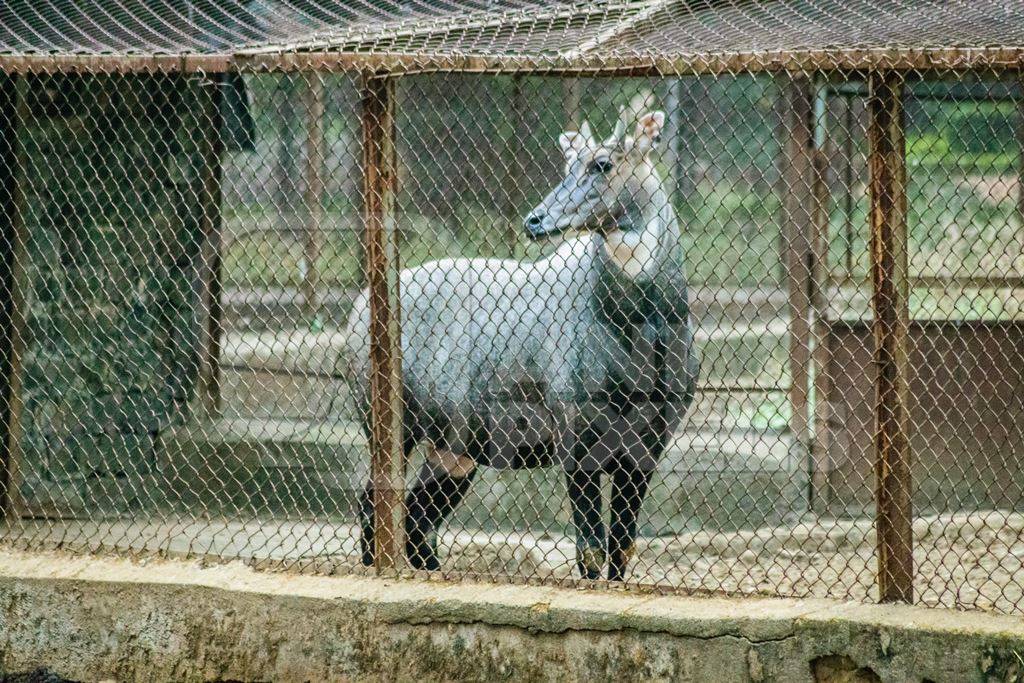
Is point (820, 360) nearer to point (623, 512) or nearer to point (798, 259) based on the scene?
point (798, 259)

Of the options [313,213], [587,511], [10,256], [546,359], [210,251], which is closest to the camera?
[587,511]

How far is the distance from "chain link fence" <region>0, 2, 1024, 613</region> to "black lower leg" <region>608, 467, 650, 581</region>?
0.02 m

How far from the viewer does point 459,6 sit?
484cm

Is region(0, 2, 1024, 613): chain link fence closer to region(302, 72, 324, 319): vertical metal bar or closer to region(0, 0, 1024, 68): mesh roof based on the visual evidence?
region(0, 0, 1024, 68): mesh roof

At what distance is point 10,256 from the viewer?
560cm

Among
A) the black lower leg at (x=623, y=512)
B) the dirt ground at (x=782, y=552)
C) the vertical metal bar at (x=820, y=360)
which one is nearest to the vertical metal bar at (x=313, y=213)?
the dirt ground at (x=782, y=552)

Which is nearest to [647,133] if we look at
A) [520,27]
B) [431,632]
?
[520,27]

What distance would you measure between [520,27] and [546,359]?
1467mm

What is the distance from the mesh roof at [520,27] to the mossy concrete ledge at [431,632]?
1.79 m

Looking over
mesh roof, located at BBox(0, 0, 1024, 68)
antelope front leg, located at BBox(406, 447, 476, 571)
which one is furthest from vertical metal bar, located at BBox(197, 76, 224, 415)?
antelope front leg, located at BBox(406, 447, 476, 571)

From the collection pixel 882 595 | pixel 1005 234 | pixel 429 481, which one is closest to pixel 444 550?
pixel 429 481

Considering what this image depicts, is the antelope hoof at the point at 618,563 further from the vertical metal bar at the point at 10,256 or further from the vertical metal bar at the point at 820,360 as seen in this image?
the vertical metal bar at the point at 10,256

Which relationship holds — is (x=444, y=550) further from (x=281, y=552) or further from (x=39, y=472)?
(x=39, y=472)

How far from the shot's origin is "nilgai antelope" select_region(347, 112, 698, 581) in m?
5.18
